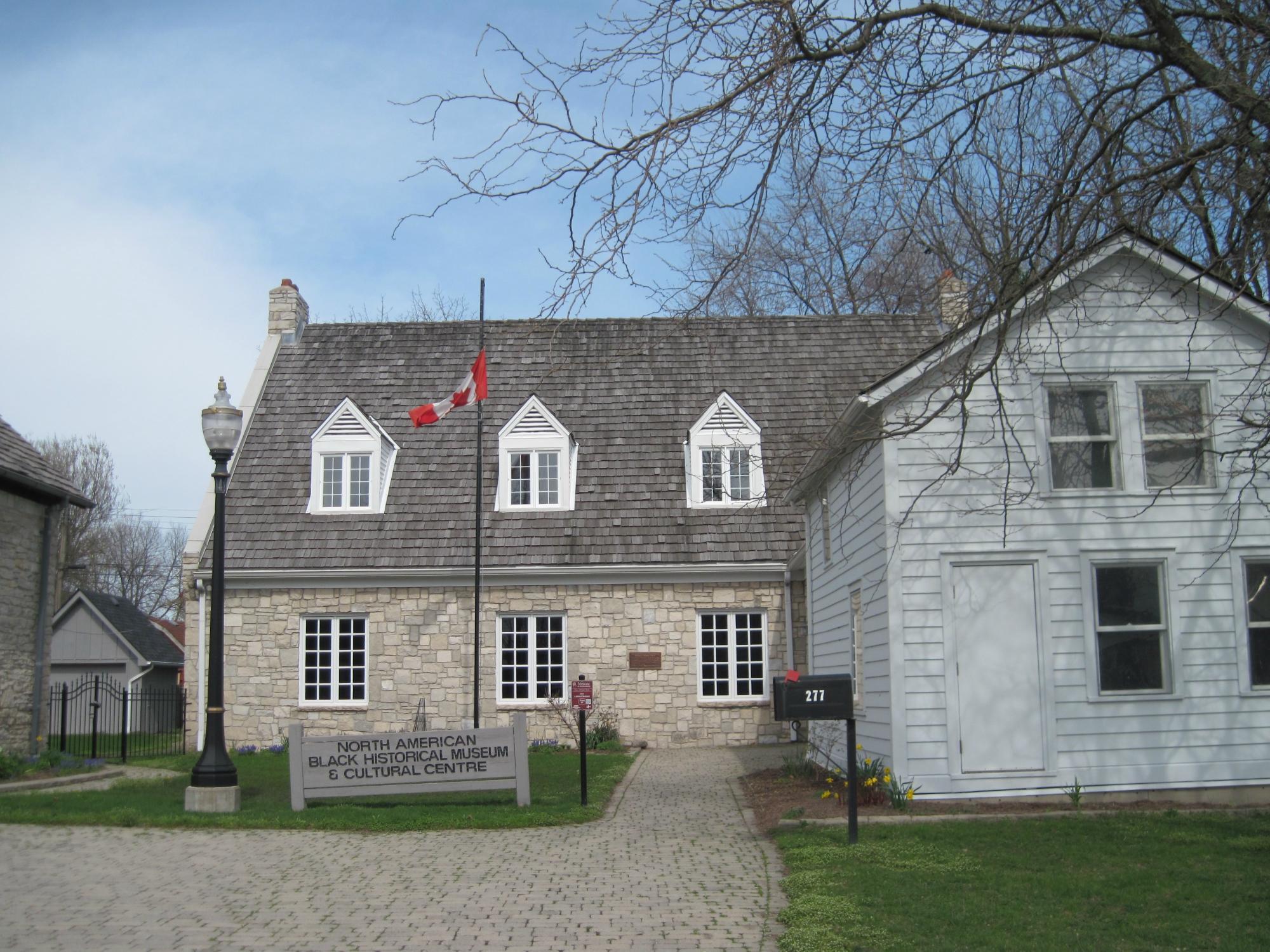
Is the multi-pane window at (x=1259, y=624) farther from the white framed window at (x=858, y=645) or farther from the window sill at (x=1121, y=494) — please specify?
the white framed window at (x=858, y=645)

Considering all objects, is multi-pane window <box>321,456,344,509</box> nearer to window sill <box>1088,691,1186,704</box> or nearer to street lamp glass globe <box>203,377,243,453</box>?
street lamp glass globe <box>203,377,243,453</box>

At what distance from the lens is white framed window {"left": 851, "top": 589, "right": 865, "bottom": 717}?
13.3m

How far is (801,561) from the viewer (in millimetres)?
19531

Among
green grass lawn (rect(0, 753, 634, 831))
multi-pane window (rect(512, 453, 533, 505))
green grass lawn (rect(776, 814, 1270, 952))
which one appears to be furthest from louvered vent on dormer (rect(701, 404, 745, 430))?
green grass lawn (rect(776, 814, 1270, 952))

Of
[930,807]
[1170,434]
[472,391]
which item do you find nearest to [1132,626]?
[1170,434]

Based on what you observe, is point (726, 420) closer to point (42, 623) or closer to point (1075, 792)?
point (1075, 792)

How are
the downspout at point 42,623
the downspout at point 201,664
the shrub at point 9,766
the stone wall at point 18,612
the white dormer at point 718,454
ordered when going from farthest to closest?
the white dormer at point 718,454 < the downspout at point 201,664 < the downspout at point 42,623 < the stone wall at point 18,612 < the shrub at point 9,766

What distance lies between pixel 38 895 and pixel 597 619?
12431 millimetres

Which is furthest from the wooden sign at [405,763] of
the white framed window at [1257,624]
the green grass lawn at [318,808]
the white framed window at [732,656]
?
the white framed window at [732,656]

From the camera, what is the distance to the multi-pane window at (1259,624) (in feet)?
39.7

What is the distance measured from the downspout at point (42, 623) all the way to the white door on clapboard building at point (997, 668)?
13117 mm

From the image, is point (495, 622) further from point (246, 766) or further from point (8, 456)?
point (8, 456)

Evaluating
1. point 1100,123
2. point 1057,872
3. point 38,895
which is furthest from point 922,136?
point 38,895

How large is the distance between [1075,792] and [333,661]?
13102 mm
